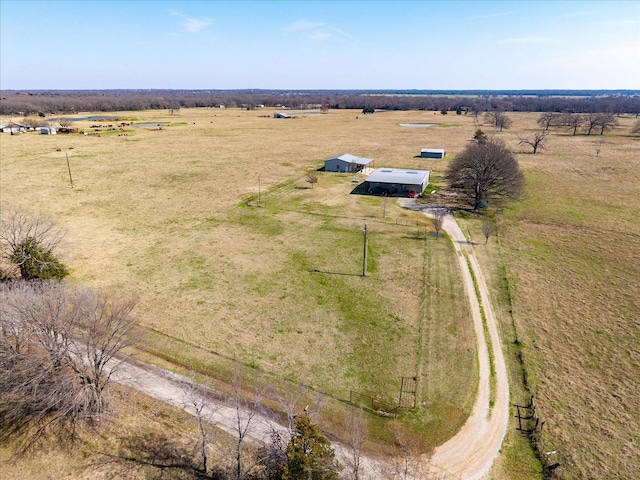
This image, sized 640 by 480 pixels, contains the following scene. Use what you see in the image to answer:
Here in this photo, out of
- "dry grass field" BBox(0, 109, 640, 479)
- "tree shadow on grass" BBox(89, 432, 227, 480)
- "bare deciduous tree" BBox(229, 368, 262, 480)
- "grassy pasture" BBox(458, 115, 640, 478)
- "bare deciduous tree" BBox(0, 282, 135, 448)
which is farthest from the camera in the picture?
"dry grass field" BBox(0, 109, 640, 479)

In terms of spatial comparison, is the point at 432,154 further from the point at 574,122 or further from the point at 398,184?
the point at 574,122

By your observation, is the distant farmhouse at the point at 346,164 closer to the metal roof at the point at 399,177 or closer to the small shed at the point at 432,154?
the metal roof at the point at 399,177

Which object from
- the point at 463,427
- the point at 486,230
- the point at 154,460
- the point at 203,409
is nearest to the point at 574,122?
the point at 486,230

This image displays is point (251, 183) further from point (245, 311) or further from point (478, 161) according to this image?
point (245, 311)

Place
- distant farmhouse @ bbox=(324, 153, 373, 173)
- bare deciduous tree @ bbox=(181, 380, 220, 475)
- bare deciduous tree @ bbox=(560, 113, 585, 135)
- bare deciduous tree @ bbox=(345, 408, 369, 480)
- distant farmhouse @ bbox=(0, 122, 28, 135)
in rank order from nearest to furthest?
bare deciduous tree @ bbox=(345, 408, 369, 480) < bare deciduous tree @ bbox=(181, 380, 220, 475) < distant farmhouse @ bbox=(324, 153, 373, 173) < distant farmhouse @ bbox=(0, 122, 28, 135) < bare deciduous tree @ bbox=(560, 113, 585, 135)

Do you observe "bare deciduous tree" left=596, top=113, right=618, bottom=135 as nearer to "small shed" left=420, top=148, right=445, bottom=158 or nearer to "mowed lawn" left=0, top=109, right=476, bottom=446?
"small shed" left=420, top=148, right=445, bottom=158

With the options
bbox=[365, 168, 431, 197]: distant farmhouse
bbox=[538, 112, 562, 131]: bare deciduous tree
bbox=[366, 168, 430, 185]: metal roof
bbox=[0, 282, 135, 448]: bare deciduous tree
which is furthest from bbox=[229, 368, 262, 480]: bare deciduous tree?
bbox=[538, 112, 562, 131]: bare deciduous tree

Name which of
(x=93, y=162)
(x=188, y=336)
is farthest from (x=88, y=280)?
(x=93, y=162)
